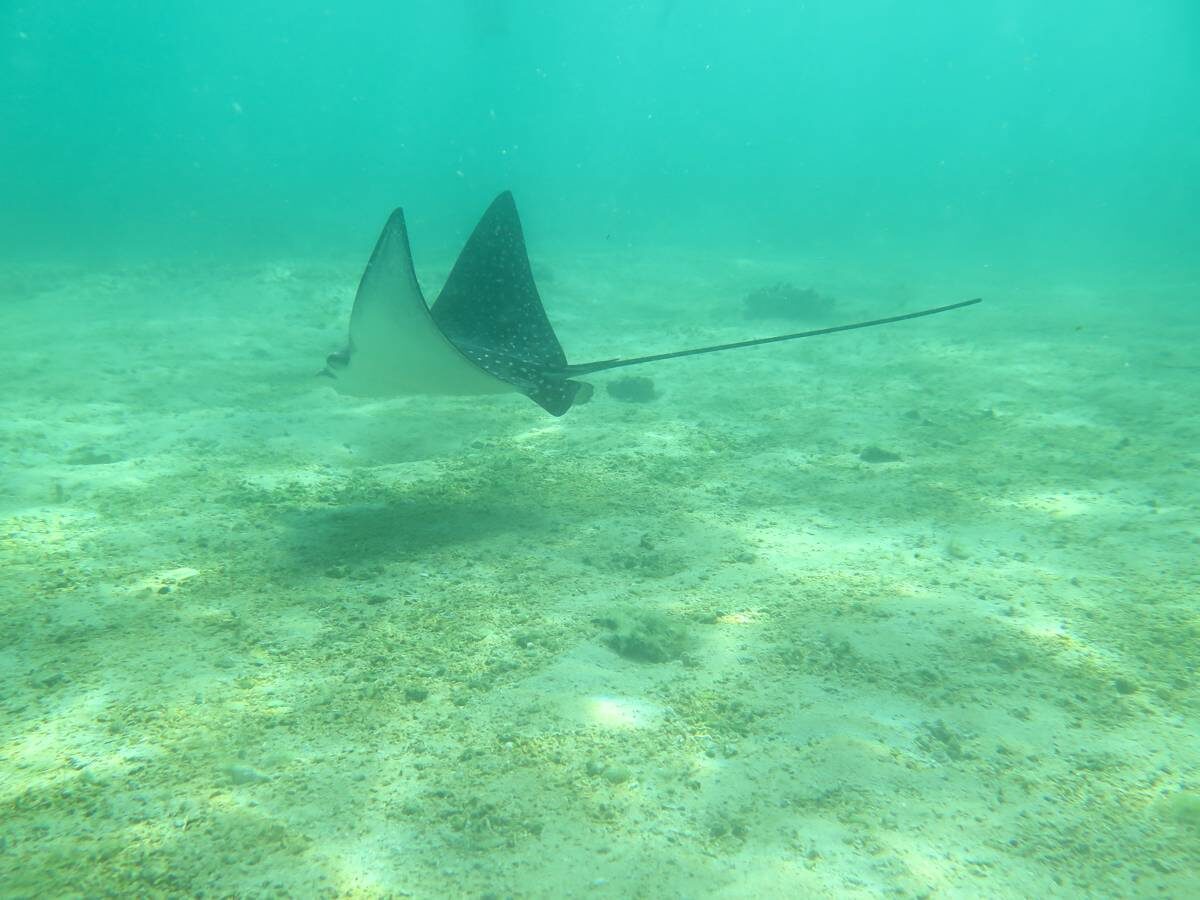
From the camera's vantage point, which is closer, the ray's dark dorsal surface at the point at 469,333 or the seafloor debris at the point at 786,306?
the ray's dark dorsal surface at the point at 469,333

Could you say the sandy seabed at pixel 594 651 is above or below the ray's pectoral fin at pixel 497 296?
below

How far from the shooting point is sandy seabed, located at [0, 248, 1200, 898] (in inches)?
92.4

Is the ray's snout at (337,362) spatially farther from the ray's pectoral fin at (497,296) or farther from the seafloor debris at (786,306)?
the seafloor debris at (786,306)

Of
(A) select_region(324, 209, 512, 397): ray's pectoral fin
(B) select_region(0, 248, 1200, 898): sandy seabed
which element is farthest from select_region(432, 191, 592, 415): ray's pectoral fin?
(B) select_region(0, 248, 1200, 898): sandy seabed

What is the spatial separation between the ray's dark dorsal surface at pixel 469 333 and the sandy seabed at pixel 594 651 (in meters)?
1.09

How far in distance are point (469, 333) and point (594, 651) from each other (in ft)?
9.73

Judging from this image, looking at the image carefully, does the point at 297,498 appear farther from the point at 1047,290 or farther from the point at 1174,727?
the point at 1047,290

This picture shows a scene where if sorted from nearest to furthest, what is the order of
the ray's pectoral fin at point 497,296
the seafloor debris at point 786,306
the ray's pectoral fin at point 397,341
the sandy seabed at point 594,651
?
the sandy seabed at point 594,651
the ray's pectoral fin at point 397,341
the ray's pectoral fin at point 497,296
the seafloor debris at point 786,306

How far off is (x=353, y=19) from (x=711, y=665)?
19224 cm

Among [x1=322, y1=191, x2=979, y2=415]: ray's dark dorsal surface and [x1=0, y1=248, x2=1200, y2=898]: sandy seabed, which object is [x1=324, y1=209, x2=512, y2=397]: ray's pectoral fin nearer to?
[x1=322, y1=191, x2=979, y2=415]: ray's dark dorsal surface

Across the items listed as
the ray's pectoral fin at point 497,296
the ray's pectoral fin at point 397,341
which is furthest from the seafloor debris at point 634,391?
the ray's pectoral fin at point 397,341

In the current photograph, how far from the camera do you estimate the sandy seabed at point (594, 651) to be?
2.35 metres

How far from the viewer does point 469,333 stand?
17.8 feet

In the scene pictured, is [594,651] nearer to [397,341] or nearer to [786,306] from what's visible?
[397,341]
